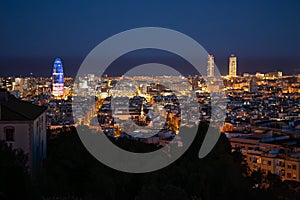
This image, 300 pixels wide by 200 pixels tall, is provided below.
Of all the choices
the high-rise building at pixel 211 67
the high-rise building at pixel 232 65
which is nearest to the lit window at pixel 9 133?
the high-rise building at pixel 211 67

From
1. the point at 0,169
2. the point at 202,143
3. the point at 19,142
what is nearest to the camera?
the point at 0,169

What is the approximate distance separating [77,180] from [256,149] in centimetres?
918

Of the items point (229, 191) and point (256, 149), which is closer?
point (229, 191)

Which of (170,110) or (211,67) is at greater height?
(211,67)

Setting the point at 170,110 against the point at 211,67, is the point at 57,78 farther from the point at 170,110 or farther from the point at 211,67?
the point at 170,110

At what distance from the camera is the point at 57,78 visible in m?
40.4

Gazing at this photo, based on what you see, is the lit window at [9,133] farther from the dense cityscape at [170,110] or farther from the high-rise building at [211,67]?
the high-rise building at [211,67]

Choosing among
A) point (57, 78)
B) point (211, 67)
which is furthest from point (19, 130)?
point (211, 67)

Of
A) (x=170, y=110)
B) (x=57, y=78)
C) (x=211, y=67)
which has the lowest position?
(x=170, y=110)

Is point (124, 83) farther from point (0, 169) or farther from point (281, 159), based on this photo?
point (0, 169)

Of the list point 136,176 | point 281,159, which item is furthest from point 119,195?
point 281,159

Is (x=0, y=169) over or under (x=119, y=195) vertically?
over

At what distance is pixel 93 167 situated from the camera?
6941mm

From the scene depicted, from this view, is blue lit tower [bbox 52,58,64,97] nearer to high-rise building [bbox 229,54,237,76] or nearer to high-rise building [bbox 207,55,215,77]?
high-rise building [bbox 207,55,215,77]
